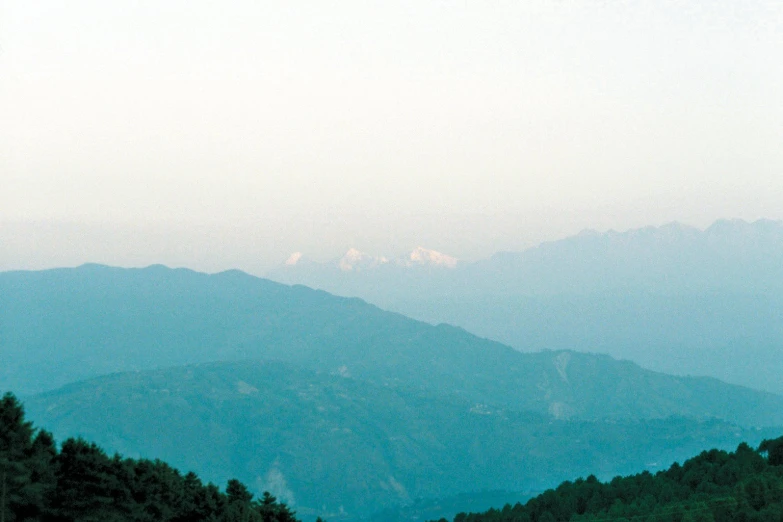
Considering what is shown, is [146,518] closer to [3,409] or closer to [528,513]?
[3,409]

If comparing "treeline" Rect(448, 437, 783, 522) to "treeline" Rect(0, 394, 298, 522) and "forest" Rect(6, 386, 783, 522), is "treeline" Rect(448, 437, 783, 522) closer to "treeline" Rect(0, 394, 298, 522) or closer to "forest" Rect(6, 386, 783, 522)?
"forest" Rect(6, 386, 783, 522)

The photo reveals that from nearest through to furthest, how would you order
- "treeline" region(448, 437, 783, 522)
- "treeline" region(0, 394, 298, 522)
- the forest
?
"treeline" region(0, 394, 298, 522) < the forest < "treeline" region(448, 437, 783, 522)

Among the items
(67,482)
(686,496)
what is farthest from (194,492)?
(686,496)

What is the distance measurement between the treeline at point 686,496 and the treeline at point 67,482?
36562mm

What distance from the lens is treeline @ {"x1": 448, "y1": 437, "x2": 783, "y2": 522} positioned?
69000 mm

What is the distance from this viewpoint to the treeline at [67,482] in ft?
154

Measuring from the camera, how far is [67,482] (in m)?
51.0

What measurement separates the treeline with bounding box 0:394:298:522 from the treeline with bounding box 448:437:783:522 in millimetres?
36562

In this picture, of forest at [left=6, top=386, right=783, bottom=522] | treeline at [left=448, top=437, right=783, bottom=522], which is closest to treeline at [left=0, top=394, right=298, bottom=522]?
forest at [left=6, top=386, right=783, bottom=522]

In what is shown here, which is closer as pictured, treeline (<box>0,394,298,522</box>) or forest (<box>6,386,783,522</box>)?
treeline (<box>0,394,298,522</box>)

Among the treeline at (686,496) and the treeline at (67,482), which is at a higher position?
the treeline at (67,482)

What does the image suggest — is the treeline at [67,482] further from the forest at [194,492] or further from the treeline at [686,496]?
the treeline at [686,496]

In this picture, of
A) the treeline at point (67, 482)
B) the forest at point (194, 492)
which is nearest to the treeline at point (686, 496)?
the forest at point (194, 492)

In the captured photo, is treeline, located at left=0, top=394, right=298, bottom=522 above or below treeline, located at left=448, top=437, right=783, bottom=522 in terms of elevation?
above
